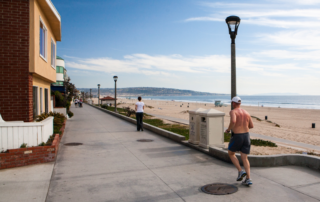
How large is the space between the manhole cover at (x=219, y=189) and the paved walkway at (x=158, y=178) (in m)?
0.13

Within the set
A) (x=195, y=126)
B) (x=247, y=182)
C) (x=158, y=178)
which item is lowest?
(x=158, y=178)

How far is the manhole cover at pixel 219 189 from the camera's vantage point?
4684mm

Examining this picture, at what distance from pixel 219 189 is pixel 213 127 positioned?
3103 mm

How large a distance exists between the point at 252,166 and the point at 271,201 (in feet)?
6.95

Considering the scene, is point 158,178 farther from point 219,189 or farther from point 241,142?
point 241,142

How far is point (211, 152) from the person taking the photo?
7.45 metres

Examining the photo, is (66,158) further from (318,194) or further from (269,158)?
(318,194)

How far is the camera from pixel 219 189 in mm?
4832

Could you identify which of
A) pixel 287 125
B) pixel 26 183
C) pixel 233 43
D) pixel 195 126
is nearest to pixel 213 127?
pixel 195 126

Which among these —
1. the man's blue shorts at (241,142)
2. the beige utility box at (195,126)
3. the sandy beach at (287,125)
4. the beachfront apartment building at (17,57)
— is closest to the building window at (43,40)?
the beachfront apartment building at (17,57)

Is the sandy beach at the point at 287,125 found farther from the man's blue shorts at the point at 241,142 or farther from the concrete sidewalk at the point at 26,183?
the concrete sidewalk at the point at 26,183

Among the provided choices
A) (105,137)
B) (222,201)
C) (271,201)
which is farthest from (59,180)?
(105,137)

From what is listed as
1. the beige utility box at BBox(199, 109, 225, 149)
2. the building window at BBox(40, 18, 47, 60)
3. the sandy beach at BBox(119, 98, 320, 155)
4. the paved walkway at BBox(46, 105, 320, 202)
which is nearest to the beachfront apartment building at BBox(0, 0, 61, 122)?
the building window at BBox(40, 18, 47, 60)

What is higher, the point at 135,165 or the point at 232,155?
the point at 232,155
